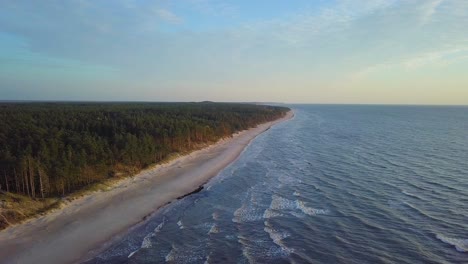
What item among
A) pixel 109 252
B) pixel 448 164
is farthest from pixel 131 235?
pixel 448 164

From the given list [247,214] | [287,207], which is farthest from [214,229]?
[287,207]

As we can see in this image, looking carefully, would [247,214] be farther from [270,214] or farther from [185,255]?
[185,255]

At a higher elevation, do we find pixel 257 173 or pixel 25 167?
pixel 25 167

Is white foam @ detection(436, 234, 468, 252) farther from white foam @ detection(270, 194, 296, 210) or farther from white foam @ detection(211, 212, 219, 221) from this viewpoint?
white foam @ detection(211, 212, 219, 221)

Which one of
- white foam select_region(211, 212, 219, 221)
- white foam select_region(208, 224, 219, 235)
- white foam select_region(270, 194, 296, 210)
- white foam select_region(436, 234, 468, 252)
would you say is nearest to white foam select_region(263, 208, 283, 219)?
white foam select_region(270, 194, 296, 210)

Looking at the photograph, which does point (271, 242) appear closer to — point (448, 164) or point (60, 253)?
point (60, 253)

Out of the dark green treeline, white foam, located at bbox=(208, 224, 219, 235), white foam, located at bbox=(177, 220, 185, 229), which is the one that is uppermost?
the dark green treeline
